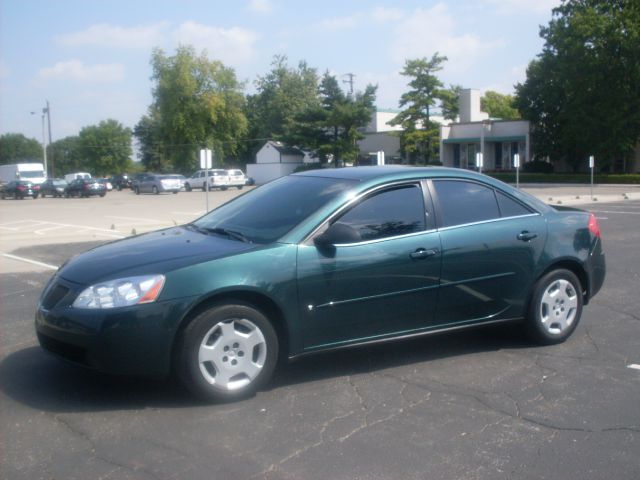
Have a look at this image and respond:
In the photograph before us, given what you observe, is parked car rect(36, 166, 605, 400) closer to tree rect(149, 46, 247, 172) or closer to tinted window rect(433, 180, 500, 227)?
tinted window rect(433, 180, 500, 227)

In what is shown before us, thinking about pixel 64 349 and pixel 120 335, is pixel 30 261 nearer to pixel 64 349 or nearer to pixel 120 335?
pixel 64 349

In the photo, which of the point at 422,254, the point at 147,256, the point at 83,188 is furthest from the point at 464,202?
the point at 83,188

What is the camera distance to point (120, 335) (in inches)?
181

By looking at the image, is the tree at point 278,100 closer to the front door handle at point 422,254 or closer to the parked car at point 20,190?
the parked car at point 20,190

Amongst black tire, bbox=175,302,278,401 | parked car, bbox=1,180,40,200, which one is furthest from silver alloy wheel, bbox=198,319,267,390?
parked car, bbox=1,180,40,200

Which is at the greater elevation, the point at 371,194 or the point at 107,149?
the point at 107,149

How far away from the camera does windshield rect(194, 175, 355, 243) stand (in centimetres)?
543

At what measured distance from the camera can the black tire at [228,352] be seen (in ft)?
15.7

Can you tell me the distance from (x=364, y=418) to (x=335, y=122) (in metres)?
54.8

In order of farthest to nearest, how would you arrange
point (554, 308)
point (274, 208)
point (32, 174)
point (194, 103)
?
1. point (194, 103)
2. point (32, 174)
3. point (554, 308)
4. point (274, 208)

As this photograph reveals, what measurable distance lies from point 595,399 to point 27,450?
12.2 ft

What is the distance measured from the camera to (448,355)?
6141 millimetres

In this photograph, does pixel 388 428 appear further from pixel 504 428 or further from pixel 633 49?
pixel 633 49

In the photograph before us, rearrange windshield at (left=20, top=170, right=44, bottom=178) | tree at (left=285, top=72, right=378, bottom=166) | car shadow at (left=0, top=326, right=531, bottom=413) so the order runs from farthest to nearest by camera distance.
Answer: windshield at (left=20, top=170, right=44, bottom=178) → tree at (left=285, top=72, right=378, bottom=166) → car shadow at (left=0, top=326, right=531, bottom=413)
